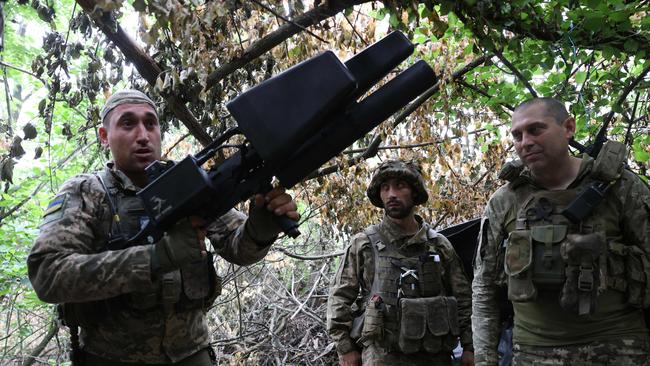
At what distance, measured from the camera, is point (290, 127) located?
1.75 meters

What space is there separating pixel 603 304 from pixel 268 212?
1.71 metres

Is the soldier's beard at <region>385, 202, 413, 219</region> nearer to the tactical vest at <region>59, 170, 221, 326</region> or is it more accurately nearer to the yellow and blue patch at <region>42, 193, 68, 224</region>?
the tactical vest at <region>59, 170, 221, 326</region>

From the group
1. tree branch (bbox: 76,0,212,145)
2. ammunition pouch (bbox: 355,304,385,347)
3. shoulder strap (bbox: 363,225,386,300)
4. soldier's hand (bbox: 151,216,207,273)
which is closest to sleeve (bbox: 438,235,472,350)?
shoulder strap (bbox: 363,225,386,300)

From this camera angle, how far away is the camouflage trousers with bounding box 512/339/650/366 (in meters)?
2.50

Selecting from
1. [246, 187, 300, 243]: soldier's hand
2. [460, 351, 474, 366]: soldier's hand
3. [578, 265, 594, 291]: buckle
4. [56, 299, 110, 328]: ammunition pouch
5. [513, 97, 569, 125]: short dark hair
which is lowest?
[56, 299, 110, 328]: ammunition pouch

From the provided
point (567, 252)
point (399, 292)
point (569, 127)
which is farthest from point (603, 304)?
point (399, 292)

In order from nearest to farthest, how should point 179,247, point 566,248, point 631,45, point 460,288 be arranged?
1. point 179,247
2. point 566,248
3. point 631,45
4. point 460,288

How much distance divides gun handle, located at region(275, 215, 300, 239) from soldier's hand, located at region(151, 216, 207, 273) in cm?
31

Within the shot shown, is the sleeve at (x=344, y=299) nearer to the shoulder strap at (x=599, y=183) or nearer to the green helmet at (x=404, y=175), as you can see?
the green helmet at (x=404, y=175)

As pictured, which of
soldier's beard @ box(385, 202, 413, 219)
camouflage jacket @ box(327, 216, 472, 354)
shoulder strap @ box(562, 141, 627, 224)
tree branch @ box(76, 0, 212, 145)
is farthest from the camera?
soldier's beard @ box(385, 202, 413, 219)

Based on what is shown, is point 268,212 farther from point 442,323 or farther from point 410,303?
point 442,323

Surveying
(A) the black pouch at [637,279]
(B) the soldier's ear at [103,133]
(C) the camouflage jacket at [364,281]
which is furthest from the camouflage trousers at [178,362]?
(A) the black pouch at [637,279]

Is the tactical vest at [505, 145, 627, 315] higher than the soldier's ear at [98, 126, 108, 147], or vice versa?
the soldier's ear at [98, 126, 108, 147]

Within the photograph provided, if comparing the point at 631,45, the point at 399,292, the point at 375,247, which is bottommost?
the point at 399,292
